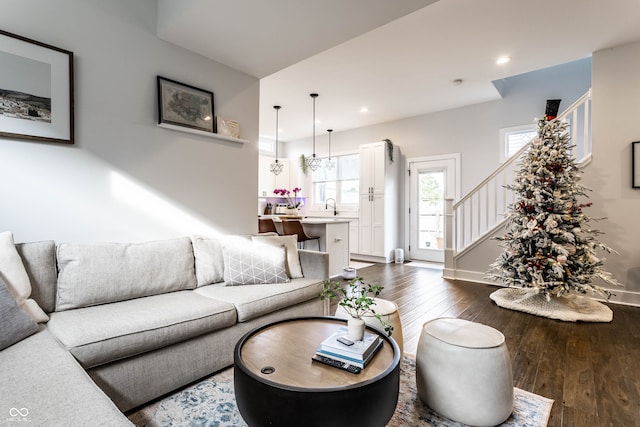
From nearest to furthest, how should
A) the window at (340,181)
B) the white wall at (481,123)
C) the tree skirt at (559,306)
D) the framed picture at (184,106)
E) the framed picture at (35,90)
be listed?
the framed picture at (35,90), the framed picture at (184,106), the tree skirt at (559,306), the white wall at (481,123), the window at (340,181)

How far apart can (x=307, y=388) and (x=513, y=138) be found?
579cm

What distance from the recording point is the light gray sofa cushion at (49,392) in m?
0.90

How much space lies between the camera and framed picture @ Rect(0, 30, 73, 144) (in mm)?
1922

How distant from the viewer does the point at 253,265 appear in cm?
251

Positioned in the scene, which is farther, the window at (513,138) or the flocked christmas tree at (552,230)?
the window at (513,138)

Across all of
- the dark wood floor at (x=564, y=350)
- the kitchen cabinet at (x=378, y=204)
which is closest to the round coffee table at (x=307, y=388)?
the dark wood floor at (x=564, y=350)

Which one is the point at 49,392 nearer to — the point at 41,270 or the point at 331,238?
the point at 41,270

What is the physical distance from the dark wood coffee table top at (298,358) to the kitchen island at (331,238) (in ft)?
9.86

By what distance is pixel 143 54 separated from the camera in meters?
2.51

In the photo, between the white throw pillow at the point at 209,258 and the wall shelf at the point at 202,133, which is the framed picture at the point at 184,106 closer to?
the wall shelf at the point at 202,133

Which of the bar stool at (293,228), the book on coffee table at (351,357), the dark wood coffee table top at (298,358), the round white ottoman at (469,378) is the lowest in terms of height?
the round white ottoman at (469,378)

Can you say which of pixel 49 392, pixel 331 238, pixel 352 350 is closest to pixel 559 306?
pixel 331 238

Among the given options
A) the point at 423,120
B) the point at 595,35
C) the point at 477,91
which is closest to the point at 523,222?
the point at 595,35

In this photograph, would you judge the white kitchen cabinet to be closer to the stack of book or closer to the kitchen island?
the kitchen island
